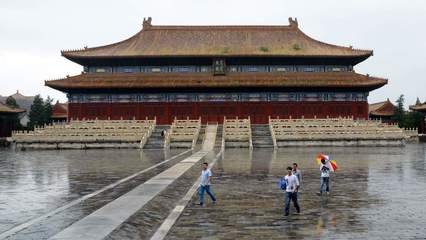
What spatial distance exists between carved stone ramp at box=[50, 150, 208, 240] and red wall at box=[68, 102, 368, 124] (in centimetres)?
4046

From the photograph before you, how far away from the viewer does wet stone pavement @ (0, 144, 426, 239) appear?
11.3m

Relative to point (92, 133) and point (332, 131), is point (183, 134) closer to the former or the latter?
point (92, 133)

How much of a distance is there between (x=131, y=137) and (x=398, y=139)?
2350 cm

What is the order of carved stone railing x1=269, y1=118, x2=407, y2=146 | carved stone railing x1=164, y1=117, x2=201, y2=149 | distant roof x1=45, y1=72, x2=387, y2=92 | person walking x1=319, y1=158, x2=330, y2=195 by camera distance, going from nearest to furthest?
1. person walking x1=319, y1=158, x2=330, y2=195
2. carved stone railing x1=164, y1=117, x2=201, y2=149
3. carved stone railing x1=269, y1=118, x2=407, y2=146
4. distant roof x1=45, y1=72, x2=387, y2=92

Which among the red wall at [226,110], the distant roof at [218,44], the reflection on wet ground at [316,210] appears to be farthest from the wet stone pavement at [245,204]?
the distant roof at [218,44]

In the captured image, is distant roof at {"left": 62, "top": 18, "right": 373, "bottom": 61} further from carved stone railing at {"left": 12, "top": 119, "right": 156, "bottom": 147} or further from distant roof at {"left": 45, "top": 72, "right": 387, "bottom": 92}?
carved stone railing at {"left": 12, "top": 119, "right": 156, "bottom": 147}

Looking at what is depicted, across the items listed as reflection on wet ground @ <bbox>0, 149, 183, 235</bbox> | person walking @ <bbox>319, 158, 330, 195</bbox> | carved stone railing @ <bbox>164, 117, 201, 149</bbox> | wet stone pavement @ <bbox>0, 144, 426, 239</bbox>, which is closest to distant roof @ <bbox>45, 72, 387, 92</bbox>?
carved stone railing @ <bbox>164, 117, 201, 149</bbox>

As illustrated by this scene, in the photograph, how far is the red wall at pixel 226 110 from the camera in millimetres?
60469

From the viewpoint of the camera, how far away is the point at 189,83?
2352 inches

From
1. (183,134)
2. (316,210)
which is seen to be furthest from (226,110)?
(316,210)

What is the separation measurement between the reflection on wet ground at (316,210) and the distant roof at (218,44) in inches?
1641

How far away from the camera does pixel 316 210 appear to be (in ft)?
45.4

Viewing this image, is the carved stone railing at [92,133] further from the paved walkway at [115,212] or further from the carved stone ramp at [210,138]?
the paved walkway at [115,212]

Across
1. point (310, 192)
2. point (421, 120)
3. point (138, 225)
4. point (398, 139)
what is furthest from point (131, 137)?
point (421, 120)
